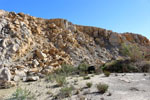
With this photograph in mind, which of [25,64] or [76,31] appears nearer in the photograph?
[25,64]

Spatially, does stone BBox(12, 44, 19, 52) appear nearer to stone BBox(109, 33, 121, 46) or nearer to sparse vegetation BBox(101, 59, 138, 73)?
sparse vegetation BBox(101, 59, 138, 73)

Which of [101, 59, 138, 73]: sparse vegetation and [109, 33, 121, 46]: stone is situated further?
[109, 33, 121, 46]: stone

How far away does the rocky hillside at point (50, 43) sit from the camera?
12.7 metres

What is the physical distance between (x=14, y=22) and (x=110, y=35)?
19.5 m

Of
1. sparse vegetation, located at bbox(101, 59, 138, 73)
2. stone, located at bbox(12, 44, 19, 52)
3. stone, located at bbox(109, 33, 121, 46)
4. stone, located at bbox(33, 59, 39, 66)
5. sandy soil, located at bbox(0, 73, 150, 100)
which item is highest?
stone, located at bbox(109, 33, 121, 46)

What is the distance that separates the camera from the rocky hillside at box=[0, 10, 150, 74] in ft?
41.7

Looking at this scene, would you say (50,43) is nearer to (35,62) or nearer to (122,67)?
(35,62)

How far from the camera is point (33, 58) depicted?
13.6 meters

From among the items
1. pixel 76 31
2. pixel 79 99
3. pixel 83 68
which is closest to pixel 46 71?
pixel 83 68

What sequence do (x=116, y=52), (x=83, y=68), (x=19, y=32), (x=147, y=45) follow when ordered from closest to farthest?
(x=83, y=68)
(x=19, y=32)
(x=116, y=52)
(x=147, y=45)

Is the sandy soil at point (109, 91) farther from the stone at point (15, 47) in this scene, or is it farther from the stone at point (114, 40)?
the stone at point (114, 40)

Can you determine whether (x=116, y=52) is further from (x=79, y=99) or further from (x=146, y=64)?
(x=79, y=99)

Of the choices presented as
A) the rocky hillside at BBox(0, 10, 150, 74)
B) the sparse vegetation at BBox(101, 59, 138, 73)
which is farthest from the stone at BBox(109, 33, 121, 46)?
the sparse vegetation at BBox(101, 59, 138, 73)

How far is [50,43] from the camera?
60.3ft
